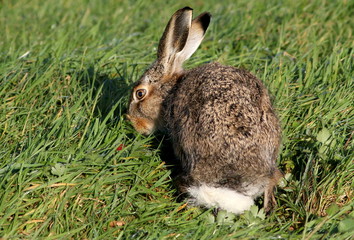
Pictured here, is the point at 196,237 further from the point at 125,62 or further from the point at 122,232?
the point at 125,62

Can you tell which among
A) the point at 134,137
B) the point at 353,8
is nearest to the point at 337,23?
the point at 353,8

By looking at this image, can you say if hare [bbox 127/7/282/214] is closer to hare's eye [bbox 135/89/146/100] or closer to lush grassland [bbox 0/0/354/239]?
lush grassland [bbox 0/0/354/239]

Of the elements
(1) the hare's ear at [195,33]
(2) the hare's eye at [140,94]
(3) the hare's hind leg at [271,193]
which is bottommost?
(3) the hare's hind leg at [271,193]

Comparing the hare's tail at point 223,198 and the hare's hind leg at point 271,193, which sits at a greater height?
the hare's tail at point 223,198

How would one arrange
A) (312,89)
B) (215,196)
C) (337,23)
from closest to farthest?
(215,196), (312,89), (337,23)

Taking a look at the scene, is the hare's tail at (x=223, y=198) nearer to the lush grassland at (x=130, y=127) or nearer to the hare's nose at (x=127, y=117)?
the lush grassland at (x=130, y=127)

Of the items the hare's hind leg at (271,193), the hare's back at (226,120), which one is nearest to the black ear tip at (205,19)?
the hare's back at (226,120)

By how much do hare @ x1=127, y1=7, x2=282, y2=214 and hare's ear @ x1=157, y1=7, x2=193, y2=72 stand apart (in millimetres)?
459

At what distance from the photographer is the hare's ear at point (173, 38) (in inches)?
188

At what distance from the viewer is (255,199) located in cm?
428

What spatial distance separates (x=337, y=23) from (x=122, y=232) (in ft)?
12.8

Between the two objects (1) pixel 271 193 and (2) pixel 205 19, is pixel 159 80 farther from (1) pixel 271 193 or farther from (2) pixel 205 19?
(1) pixel 271 193

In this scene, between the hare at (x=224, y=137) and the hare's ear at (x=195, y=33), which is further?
the hare's ear at (x=195, y=33)

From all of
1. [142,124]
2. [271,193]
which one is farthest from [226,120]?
[142,124]
